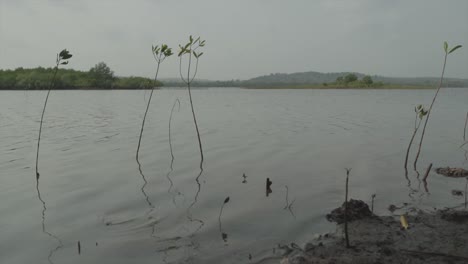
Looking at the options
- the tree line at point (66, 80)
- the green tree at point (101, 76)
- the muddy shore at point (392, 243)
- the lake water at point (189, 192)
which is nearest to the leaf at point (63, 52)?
the lake water at point (189, 192)

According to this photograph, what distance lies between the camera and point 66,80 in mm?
123188

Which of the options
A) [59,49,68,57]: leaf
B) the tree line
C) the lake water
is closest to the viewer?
the lake water

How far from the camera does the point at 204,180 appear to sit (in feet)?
38.7

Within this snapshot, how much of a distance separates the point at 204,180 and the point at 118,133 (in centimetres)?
1321

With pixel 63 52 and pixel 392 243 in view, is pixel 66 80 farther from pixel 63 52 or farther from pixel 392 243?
pixel 392 243

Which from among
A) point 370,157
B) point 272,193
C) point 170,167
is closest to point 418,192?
point 272,193

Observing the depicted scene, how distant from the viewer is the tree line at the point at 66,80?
112062 millimetres

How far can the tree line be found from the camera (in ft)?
368

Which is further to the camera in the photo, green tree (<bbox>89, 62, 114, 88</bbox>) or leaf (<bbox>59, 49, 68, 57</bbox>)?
green tree (<bbox>89, 62, 114, 88</bbox>)

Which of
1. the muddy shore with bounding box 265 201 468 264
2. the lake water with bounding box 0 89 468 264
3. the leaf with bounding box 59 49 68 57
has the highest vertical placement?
the leaf with bounding box 59 49 68 57

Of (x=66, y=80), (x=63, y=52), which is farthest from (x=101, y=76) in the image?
(x=63, y=52)

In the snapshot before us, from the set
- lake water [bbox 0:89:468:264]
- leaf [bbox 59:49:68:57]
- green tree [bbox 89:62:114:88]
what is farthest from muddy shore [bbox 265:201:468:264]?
green tree [bbox 89:62:114:88]

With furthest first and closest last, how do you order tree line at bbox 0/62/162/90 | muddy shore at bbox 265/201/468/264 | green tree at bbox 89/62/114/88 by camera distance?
green tree at bbox 89/62/114/88 → tree line at bbox 0/62/162/90 → muddy shore at bbox 265/201/468/264

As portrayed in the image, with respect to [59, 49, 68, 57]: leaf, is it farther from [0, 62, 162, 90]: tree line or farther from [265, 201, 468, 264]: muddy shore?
[0, 62, 162, 90]: tree line
